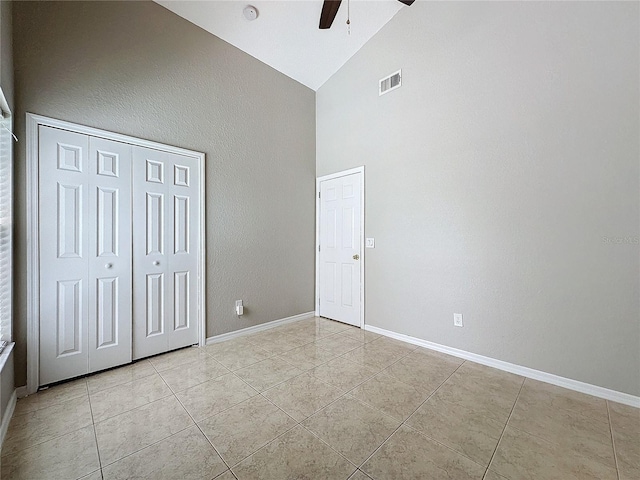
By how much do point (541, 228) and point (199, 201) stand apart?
3.34 meters

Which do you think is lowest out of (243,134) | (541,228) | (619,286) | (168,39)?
(619,286)

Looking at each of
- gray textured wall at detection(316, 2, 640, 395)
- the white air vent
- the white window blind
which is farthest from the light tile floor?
the white air vent

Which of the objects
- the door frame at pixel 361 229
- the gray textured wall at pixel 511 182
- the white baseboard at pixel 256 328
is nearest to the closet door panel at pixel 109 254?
the white baseboard at pixel 256 328

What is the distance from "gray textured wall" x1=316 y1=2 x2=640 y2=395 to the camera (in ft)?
6.74

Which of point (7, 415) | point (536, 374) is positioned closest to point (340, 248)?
point (536, 374)

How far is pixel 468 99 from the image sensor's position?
9.00ft

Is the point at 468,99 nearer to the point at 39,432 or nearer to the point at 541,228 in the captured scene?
the point at 541,228

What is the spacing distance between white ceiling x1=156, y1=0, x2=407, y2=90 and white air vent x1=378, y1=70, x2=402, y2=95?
2.17ft

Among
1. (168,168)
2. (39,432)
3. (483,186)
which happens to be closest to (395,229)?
(483,186)

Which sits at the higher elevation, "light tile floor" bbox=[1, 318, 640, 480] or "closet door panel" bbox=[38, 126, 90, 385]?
"closet door panel" bbox=[38, 126, 90, 385]

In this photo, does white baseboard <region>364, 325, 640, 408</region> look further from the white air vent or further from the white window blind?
the white window blind

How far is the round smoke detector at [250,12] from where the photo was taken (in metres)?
2.87

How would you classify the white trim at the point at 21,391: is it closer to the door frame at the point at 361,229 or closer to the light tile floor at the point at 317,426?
the light tile floor at the point at 317,426

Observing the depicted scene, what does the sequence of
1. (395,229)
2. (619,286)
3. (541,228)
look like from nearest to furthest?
1. (619,286)
2. (541,228)
3. (395,229)
